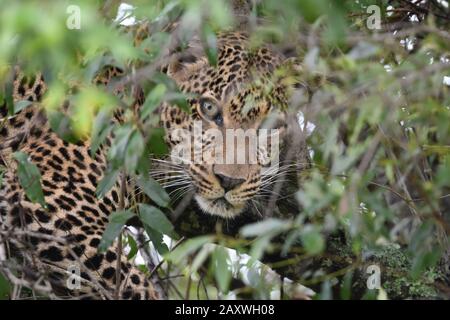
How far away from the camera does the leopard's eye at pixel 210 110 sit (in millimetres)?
5871

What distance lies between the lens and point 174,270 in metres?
6.92

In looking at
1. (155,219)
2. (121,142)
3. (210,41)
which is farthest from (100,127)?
(155,219)

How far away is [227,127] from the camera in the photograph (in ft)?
19.1

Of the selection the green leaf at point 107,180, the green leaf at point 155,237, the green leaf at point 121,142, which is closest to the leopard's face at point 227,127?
the green leaf at point 155,237

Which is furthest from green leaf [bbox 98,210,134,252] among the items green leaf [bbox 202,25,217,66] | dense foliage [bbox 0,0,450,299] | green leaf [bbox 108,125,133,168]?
green leaf [bbox 202,25,217,66]

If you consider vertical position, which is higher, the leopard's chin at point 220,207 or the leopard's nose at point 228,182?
the leopard's nose at point 228,182

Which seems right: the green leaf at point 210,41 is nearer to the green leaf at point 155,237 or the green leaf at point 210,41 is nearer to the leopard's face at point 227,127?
the green leaf at point 155,237

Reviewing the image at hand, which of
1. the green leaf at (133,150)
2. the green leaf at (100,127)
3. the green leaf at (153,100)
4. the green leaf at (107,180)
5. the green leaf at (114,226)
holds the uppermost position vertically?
the green leaf at (153,100)

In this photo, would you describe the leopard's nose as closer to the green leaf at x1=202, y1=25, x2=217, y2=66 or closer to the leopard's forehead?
the leopard's forehead

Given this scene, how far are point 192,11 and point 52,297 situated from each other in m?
1.55

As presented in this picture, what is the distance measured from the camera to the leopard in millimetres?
5188

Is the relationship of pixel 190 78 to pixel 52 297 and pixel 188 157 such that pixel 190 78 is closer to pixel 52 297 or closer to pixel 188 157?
pixel 188 157
